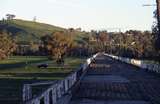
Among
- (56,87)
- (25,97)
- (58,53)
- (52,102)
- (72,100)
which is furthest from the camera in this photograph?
(58,53)

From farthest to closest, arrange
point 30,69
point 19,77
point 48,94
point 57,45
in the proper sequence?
point 57,45 < point 30,69 < point 19,77 < point 48,94

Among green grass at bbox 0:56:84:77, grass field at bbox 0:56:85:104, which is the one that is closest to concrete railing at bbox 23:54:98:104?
grass field at bbox 0:56:85:104

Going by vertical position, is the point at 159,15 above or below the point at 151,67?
above

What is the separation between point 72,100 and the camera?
26.3 metres

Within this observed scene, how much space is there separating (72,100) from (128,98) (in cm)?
278

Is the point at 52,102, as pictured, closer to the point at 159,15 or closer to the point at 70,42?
the point at 159,15

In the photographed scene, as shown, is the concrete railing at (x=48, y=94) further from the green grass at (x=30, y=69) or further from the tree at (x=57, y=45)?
the tree at (x=57, y=45)

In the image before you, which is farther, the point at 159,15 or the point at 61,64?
the point at 61,64

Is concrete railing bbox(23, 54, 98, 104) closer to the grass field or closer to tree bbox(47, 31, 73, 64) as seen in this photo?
the grass field

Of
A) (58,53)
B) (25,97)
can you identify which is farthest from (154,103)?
(58,53)

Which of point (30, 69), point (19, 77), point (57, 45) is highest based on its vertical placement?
point (57, 45)

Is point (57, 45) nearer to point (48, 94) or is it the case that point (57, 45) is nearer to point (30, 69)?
point (30, 69)

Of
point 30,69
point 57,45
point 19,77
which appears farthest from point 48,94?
point 57,45

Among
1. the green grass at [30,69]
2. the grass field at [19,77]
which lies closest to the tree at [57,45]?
the green grass at [30,69]
